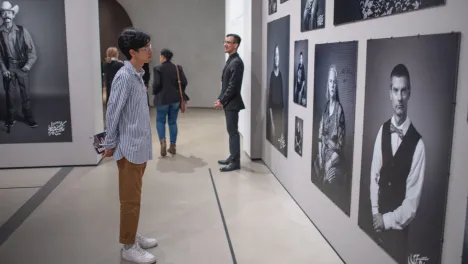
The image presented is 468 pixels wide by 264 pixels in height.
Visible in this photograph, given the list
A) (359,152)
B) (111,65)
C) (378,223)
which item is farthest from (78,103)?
(378,223)

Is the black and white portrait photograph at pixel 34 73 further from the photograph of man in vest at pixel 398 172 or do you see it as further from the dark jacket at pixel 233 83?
the photograph of man in vest at pixel 398 172

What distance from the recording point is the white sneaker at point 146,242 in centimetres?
323

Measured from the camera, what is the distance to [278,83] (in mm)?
4863

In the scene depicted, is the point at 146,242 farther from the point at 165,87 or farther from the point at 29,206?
the point at 165,87

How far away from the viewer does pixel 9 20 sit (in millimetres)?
5180

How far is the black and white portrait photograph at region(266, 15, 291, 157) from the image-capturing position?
4523mm

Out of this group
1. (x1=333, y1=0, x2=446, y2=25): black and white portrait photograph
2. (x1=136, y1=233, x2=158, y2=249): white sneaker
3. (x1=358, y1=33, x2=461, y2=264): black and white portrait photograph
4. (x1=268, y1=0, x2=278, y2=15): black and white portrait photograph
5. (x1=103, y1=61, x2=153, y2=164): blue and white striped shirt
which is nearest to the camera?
(x1=358, y1=33, x2=461, y2=264): black and white portrait photograph

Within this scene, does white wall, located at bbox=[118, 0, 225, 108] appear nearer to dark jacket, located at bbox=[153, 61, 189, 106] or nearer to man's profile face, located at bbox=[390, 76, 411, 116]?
dark jacket, located at bbox=[153, 61, 189, 106]

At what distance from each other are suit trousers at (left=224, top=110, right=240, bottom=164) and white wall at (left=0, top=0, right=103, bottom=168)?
1.76m

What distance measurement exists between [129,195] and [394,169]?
5.51 ft

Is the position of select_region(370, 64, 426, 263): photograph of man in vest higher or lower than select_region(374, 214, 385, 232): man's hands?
higher

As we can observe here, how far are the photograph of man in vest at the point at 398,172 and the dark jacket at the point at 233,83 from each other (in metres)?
2.83

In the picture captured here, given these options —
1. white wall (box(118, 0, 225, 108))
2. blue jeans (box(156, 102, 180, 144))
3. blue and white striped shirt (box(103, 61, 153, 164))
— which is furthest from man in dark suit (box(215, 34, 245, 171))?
white wall (box(118, 0, 225, 108))

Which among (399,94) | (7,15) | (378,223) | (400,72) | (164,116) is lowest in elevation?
(378,223)
